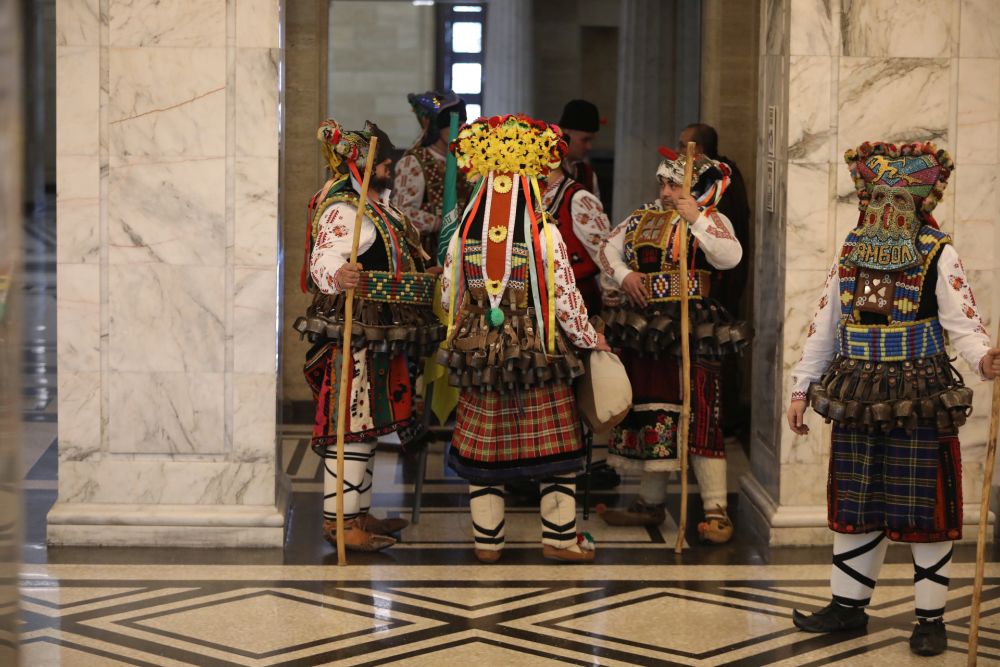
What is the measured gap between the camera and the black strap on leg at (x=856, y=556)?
5.27 metres

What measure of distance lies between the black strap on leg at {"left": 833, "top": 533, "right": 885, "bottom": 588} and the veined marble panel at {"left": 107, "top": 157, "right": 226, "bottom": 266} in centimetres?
280

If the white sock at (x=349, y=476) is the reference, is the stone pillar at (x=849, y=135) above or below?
above

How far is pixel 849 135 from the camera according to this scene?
6.40m

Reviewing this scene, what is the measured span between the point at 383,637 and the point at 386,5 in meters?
12.0

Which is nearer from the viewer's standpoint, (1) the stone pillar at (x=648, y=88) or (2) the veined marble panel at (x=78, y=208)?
(2) the veined marble panel at (x=78, y=208)

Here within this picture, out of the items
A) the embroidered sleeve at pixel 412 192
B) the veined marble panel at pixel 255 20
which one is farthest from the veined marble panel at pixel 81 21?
the embroidered sleeve at pixel 412 192

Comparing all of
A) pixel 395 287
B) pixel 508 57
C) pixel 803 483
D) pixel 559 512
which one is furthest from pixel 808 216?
pixel 508 57

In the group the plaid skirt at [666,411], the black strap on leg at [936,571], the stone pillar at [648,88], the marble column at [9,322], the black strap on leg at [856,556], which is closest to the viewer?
the marble column at [9,322]

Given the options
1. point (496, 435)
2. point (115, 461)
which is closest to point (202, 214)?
point (115, 461)

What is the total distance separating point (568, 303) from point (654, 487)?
123 centimetres

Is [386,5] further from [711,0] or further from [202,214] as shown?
[202,214]

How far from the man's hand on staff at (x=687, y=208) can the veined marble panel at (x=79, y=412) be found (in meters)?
2.53

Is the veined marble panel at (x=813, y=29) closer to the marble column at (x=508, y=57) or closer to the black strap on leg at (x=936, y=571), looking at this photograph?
the black strap on leg at (x=936, y=571)

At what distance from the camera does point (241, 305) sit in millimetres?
6418
